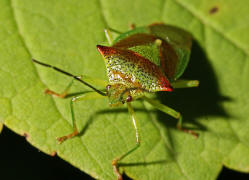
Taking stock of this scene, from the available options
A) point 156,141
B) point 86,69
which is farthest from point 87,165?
point 86,69

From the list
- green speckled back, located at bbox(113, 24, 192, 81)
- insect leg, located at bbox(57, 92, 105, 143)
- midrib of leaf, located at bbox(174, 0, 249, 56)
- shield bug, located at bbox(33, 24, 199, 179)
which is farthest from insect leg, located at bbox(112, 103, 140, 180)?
midrib of leaf, located at bbox(174, 0, 249, 56)

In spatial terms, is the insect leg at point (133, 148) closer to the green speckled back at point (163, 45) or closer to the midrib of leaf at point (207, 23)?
Answer: the green speckled back at point (163, 45)

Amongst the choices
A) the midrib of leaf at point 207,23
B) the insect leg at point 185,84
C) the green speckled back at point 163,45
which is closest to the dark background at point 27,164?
A: the insect leg at point 185,84

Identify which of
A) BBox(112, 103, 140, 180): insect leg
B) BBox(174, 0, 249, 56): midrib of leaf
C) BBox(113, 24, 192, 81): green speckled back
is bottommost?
BBox(112, 103, 140, 180): insect leg

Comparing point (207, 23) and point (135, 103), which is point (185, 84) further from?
point (207, 23)

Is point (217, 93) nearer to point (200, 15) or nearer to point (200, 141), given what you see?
point (200, 141)

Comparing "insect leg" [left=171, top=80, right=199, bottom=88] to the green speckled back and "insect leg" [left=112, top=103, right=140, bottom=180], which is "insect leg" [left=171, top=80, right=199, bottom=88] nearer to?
the green speckled back
